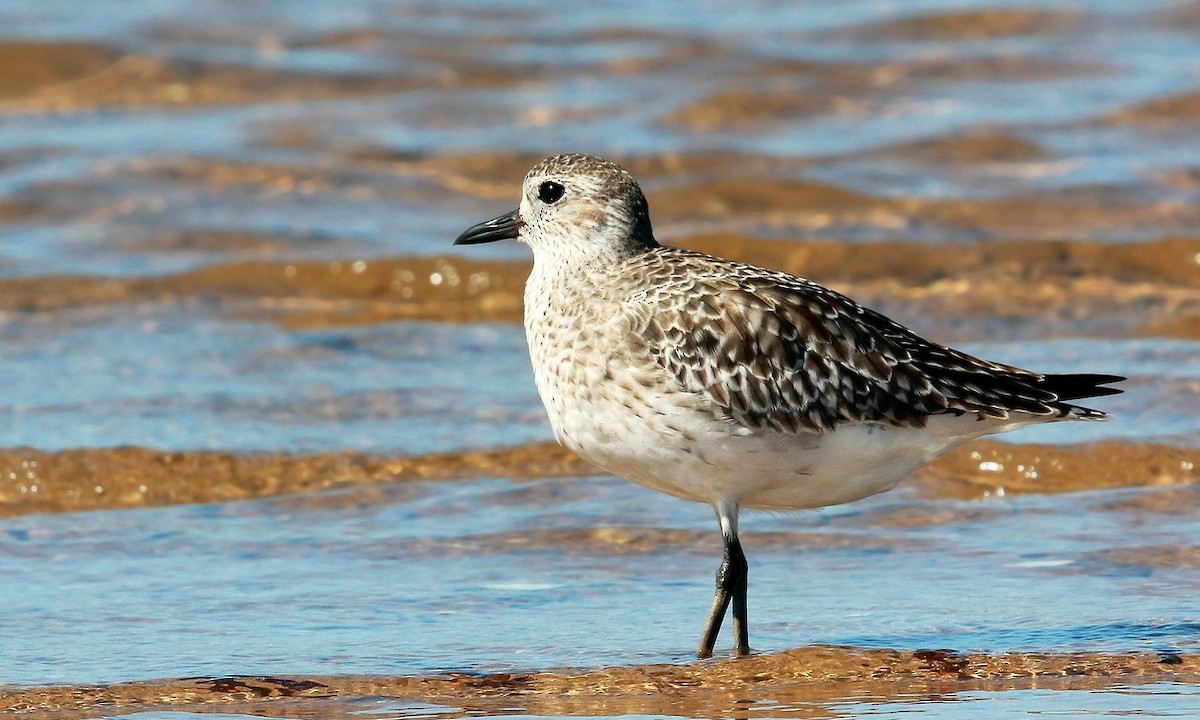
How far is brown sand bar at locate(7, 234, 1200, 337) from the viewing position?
1307 cm

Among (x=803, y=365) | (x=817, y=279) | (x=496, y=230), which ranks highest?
(x=817, y=279)

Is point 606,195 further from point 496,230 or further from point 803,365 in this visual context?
point 803,365

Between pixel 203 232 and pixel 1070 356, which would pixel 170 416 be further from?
pixel 1070 356

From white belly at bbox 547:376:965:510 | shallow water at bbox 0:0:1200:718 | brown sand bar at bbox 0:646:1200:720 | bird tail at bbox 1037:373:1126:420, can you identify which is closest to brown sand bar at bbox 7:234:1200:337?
shallow water at bbox 0:0:1200:718

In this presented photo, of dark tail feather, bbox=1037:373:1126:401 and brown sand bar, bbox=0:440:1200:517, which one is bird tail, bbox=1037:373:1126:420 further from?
brown sand bar, bbox=0:440:1200:517

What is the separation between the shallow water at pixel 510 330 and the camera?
24.4ft

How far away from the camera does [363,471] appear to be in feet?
33.5

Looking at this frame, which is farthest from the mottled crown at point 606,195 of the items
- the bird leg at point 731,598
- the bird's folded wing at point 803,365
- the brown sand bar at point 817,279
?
the brown sand bar at point 817,279

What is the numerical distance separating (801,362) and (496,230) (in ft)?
5.46

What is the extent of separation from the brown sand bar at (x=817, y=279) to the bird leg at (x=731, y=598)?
19.2 feet

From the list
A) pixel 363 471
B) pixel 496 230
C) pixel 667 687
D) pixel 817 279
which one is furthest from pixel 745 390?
pixel 817 279

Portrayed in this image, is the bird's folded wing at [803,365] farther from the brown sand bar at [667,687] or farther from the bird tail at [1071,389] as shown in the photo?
the brown sand bar at [667,687]

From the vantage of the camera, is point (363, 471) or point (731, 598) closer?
point (731, 598)

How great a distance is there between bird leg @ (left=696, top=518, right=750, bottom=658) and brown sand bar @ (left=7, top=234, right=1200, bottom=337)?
5.85 metres
